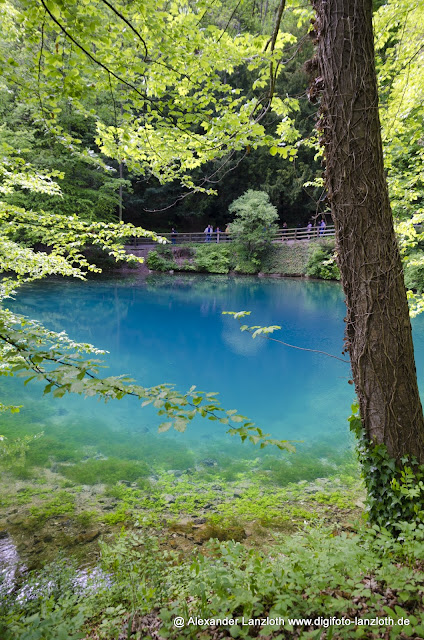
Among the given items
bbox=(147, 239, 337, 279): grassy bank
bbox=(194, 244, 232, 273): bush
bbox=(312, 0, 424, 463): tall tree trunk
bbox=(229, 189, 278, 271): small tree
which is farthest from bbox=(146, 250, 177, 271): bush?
bbox=(312, 0, 424, 463): tall tree trunk

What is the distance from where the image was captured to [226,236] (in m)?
26.0

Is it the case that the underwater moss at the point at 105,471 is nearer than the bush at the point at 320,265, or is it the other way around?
the underwater moss at the point at 105,471

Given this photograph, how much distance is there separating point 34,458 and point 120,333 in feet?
24.1

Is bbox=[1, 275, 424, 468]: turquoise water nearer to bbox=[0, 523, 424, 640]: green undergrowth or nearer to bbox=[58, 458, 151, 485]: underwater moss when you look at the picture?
bbox=[58, 458, 151, 485]: underwater moss

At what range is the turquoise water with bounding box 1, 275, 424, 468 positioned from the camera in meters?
5.94

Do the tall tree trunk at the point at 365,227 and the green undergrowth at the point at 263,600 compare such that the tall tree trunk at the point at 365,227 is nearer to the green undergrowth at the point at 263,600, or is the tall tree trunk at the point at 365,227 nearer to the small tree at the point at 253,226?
the green undergrowth at the point at 263,600

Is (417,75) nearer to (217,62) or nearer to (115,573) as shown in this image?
(217,62)

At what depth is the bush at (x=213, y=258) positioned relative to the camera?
78.4ft

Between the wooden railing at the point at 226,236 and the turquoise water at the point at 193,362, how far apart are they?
17.7 feet

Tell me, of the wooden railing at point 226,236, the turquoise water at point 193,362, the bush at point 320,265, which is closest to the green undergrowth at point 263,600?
the turquoise water at point 193,362

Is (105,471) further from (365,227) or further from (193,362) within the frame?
(193,362)

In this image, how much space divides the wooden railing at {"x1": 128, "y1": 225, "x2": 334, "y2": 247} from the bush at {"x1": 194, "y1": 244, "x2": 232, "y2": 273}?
127 cm

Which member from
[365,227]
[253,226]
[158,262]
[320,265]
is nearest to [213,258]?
[253,226]

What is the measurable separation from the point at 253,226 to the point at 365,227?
868 inches
